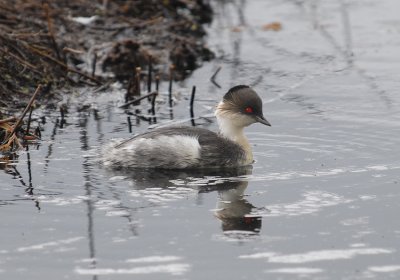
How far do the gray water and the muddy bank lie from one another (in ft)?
1.56

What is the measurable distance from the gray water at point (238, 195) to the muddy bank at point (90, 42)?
48cm

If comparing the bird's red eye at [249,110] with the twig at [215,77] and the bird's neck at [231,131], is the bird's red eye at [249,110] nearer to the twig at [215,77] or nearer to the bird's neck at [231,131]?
the bird's neck at [231,131]

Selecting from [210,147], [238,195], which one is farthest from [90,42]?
[238,195]

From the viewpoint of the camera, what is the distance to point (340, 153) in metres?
9.41

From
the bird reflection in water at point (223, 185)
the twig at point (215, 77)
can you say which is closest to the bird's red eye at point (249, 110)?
the bird reflection in water at point (223, 185)

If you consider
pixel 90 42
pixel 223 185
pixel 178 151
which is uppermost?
pixel 90 42

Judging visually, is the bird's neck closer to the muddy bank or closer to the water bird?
the water bird

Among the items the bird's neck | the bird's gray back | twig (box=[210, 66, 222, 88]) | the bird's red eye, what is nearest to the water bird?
the bird's gray back

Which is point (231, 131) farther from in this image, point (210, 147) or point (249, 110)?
point (210, 147)

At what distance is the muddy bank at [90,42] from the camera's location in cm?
1166

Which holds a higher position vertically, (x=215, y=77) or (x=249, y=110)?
(x=249, y=110)

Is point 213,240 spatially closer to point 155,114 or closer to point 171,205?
point 171,205

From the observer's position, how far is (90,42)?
45.1ft

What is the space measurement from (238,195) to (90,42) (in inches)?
230
